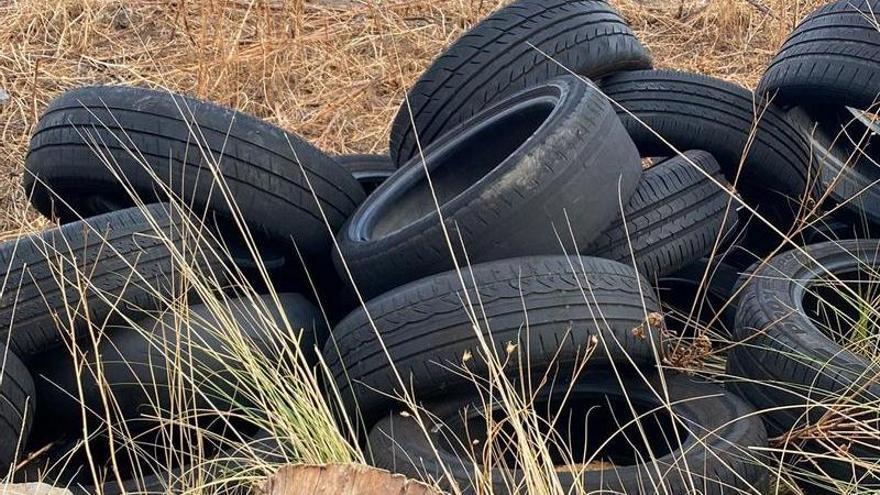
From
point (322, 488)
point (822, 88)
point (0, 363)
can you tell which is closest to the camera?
point (322, 488)

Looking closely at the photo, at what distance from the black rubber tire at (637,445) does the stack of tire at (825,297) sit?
0.43ft

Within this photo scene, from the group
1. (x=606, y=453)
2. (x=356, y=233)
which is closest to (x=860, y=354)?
(x=606, y=453)

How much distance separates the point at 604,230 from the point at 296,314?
3.40ft

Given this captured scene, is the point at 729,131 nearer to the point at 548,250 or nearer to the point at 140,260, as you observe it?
the point at 548,250

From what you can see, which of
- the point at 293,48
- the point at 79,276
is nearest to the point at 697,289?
the point at 79,276

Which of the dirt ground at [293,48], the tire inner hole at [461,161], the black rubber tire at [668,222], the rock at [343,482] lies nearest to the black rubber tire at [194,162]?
the tire inner hole at [461,161]

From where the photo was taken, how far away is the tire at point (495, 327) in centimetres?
352

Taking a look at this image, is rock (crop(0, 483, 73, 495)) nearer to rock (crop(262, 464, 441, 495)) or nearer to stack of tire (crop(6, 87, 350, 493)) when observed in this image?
stack of tire (crop(6, 87, 350, 493))

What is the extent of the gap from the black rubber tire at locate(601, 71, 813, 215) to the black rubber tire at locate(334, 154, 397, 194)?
0.99 m

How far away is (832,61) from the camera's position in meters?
4.72

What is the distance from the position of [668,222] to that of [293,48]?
4095mm

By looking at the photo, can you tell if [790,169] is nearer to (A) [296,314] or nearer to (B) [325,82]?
(A) [296,314]

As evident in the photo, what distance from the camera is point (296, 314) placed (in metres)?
4.22

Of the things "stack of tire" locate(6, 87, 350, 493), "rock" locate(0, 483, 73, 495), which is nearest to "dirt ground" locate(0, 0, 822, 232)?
"stack of tire" locate(6, 87, 350, 493)
